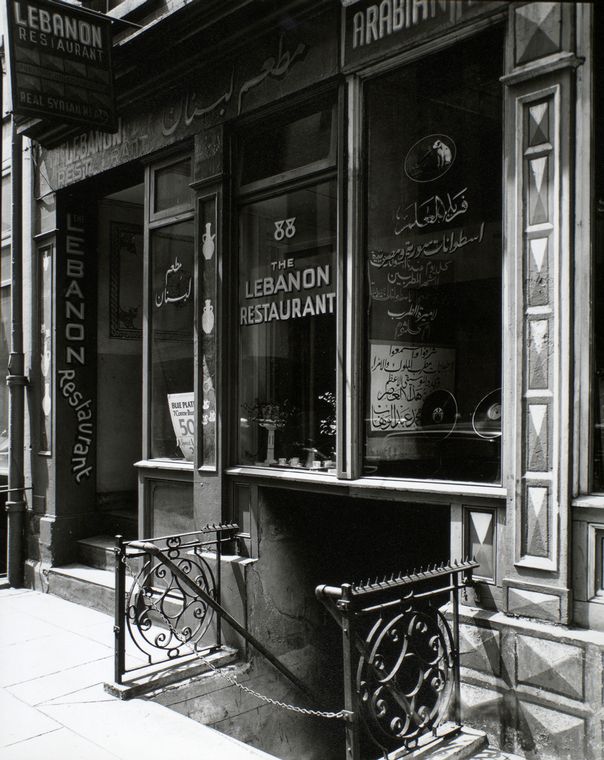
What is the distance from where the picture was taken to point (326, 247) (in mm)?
6047

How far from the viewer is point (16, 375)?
9.24 metres

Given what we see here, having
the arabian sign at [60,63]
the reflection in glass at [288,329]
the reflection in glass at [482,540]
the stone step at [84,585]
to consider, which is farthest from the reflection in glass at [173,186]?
the reflection in glass at [482,540]

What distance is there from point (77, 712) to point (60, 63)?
5.99m

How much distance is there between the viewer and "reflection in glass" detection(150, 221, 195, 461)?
24.5 feet

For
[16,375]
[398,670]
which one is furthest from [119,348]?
[398,670]

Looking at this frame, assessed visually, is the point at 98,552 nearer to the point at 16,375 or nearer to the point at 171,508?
the point at 171,508

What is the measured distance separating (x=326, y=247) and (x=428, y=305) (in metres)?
1.08

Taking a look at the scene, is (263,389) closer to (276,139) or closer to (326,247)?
(326,247)

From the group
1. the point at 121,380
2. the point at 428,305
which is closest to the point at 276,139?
the point at 428,305

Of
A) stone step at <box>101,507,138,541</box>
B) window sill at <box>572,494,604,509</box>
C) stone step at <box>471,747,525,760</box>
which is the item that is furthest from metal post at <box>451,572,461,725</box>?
stone step at <box>101,507,138,541</box>

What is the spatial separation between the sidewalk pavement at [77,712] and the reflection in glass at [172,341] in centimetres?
202

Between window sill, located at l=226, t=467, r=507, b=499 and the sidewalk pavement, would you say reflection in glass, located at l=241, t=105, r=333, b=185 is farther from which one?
the sidewalk pavement

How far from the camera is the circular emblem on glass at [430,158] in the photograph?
17.3 feet

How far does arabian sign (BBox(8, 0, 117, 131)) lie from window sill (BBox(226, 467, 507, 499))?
13.2 ft
